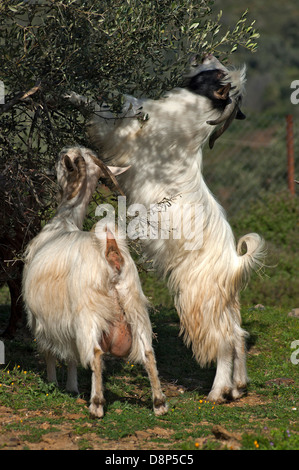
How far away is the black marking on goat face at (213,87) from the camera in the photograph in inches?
239

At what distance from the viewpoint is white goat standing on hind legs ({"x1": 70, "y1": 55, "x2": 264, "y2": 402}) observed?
5887 mm

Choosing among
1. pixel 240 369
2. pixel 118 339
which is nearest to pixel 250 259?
pixel 240 369

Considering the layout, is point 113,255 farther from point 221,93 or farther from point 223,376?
point 221,93

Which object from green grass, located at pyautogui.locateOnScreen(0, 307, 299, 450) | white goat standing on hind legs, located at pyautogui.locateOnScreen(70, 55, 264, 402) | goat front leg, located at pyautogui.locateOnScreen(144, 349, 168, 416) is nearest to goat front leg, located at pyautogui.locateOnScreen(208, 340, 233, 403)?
white goat standing on hind legs, located at pyautogui.locateOnScreen(70, 55, 264, 402)

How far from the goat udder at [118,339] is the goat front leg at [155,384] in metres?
0.18

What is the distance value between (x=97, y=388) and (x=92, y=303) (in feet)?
Result: 1.98

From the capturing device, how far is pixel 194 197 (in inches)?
237

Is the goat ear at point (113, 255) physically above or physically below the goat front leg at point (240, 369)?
above

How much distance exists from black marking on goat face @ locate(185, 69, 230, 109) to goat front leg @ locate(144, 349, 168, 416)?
246 centimetres

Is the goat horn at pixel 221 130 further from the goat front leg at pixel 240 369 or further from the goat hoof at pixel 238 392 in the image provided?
the goat hoof at pixel 238 392

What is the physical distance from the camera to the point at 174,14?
556 centimetres

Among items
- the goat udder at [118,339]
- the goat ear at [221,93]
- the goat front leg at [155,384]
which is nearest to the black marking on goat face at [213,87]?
the goat ear at [221,93]

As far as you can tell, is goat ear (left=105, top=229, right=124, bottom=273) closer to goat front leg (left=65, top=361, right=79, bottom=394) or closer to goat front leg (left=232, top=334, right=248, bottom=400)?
goat front leg (left=65, top=361, right=79, bottom=394)
